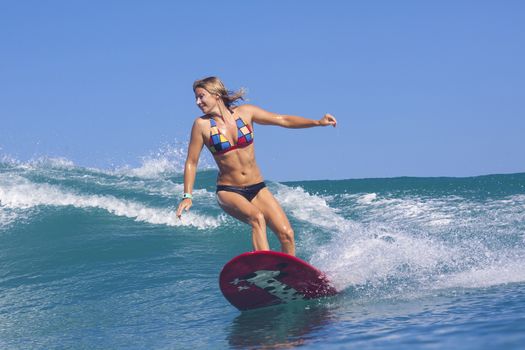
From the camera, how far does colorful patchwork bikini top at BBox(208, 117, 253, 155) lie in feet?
22.3

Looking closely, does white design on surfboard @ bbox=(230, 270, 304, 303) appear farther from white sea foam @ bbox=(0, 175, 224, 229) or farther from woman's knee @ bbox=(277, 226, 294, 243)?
white sea foam @ bbox=(0, 175, 224, 229)

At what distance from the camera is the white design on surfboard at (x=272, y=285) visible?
6879 millimetres

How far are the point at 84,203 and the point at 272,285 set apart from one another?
8995 mm

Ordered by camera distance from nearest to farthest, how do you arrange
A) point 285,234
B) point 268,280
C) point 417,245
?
point 268,280 → point 285,234 → point 417,245

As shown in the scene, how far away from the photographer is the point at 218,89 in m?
6.93

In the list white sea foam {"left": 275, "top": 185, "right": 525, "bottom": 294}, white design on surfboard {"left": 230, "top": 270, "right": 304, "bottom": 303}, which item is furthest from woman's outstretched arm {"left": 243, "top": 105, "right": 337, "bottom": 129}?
white sea foam {"left": 275, "top": 185, "right": 525, "bottom": 294}

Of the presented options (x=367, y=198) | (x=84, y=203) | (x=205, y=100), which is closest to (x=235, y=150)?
(x=205, y=100)

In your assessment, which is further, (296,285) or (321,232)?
(321,232)

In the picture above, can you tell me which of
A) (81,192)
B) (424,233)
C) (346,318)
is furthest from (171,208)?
(346,318)

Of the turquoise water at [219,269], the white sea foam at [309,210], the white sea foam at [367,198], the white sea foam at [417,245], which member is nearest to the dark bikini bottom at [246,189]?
the turquoise water at [219,269]

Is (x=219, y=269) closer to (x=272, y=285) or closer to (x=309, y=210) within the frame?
(x=272, y=285)

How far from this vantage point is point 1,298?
9000mm

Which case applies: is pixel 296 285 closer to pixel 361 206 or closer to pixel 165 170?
pixel 361 206

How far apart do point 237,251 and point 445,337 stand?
23.7 ft
